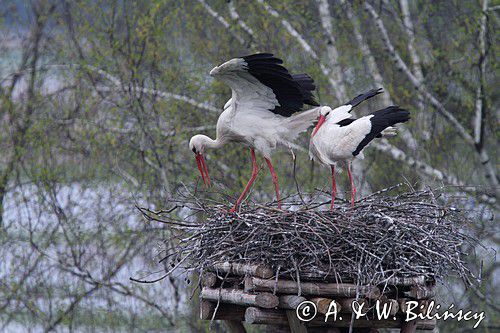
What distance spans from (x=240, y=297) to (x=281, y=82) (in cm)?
152

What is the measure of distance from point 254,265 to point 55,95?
8.40 m

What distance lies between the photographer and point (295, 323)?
17.3 ft

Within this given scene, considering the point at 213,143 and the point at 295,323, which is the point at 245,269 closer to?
the point at 295,323

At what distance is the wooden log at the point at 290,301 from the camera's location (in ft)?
17.0

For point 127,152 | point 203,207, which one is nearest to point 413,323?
point 203,207

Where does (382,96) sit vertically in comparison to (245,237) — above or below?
above

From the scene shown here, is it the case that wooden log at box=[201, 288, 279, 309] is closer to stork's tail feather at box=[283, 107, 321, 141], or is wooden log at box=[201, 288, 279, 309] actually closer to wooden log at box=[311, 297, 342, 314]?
wooden log at box=[311, 297, 342, 314]

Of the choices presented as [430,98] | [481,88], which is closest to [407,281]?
[430,98]

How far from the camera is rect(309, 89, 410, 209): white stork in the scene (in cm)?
608

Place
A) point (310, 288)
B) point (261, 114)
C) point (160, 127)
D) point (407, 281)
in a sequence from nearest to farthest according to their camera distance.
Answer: point (310, 288)
point (407, 281)
point (261, 114)
point (160, 127)

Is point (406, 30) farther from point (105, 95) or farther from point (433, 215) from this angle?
point (433, 215)

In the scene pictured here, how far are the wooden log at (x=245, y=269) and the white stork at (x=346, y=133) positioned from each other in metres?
0.97

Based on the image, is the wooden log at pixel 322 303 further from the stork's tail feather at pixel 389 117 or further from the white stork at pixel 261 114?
the stork's tail feather at pixel 389 117

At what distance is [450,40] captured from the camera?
12852 mm
